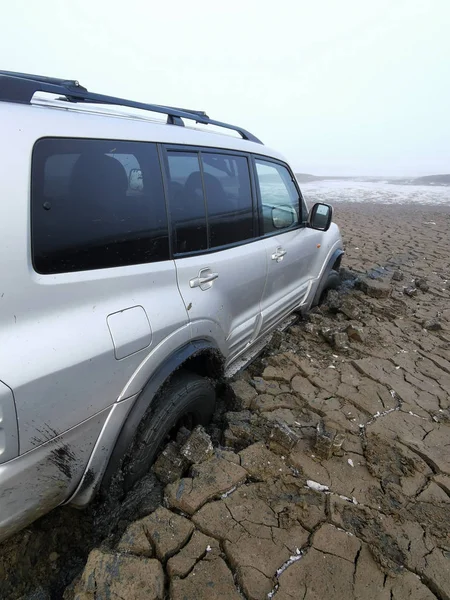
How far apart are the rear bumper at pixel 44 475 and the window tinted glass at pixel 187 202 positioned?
964 millimetres

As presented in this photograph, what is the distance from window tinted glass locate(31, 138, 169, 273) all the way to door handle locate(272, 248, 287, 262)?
1.23 meters

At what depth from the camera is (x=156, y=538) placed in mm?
1646

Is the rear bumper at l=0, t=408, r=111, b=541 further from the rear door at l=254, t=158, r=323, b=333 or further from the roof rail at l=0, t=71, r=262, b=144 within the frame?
the rear door at l=254, t=158, r=323, b=333

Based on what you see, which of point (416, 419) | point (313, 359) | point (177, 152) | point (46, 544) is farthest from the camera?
point (313, 359)

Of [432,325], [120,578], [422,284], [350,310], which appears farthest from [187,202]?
[422,284]

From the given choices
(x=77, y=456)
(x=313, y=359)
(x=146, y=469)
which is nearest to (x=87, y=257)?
(x=77, y=456)

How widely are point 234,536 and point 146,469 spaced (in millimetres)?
517

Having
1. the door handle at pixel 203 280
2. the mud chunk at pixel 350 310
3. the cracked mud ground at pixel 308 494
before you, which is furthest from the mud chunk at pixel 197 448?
the mud chunk at pixel 350 310

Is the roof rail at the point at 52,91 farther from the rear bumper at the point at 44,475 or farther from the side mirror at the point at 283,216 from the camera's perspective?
the rear bumper at the point at 44,475

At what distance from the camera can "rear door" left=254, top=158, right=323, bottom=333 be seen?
9.61 feet

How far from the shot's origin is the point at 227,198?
8.09 feet

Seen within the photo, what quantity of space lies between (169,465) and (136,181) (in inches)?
55.5

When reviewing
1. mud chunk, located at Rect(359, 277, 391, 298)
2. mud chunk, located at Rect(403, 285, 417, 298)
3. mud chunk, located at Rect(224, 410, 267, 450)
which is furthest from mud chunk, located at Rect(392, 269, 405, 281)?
mud chunk, located at Rect(224, 410, 267, 450)

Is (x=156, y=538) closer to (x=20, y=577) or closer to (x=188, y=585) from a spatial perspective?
(x=188, y=585)
